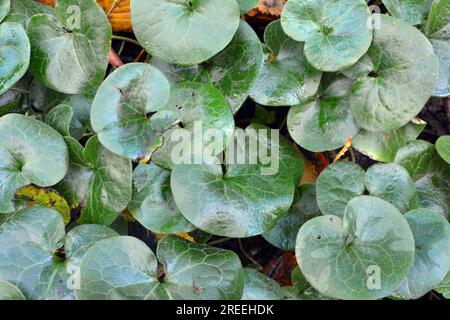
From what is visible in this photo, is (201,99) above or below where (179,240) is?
above

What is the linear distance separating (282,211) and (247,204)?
0.29ft

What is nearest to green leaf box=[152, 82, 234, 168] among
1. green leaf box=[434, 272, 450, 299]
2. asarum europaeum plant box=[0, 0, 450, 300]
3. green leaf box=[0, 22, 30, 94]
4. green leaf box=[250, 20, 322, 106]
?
asarum europaeum plant box=[0, 0, 450, 300]

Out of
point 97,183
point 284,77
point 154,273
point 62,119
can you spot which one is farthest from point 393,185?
point 62,119

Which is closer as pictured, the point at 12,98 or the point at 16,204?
the point at 16,204

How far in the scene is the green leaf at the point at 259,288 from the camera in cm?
116

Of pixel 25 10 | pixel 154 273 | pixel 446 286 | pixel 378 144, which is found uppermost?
pixel 25 10

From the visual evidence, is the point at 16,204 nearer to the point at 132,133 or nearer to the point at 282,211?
the point at 132,133

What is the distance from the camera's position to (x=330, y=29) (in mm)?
1202

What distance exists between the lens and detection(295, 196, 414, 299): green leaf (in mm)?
1040

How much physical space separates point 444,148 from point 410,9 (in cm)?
37

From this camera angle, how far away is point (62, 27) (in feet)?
4.09

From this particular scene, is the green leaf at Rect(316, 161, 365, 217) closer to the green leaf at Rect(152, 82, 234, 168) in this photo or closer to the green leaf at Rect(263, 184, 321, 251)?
the green leaf at Rect(263, 184, 321, 251)

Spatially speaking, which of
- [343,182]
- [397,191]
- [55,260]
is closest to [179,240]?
[55,260]

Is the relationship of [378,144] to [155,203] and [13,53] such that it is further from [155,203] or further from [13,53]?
[13,53]
